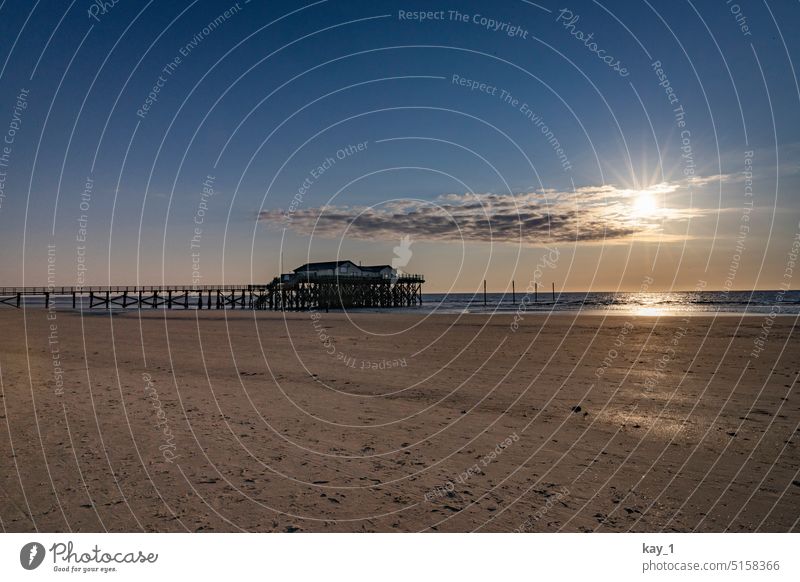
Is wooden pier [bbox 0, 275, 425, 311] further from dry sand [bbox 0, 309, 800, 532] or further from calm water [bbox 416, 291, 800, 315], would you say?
dry sand [bbox 0, 309, 800, 532]

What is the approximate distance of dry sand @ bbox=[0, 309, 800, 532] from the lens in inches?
197

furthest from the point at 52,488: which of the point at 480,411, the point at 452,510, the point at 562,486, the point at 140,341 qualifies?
the point at 140,341

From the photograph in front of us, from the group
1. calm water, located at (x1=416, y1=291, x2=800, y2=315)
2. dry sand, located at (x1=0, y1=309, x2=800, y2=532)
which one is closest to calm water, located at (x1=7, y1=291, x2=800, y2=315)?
calm water, located at (x1=416, y1=291, x2=800, y2=315)

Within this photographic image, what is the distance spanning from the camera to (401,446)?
7.12 metres

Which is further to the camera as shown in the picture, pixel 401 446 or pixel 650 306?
pixel 650 306

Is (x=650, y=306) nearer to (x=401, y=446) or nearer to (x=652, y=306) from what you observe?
(x=652, y=306)

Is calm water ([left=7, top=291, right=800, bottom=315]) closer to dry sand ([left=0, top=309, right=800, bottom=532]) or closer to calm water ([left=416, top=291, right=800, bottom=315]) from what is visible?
calm water ([left=416, top=291, right=800, bottom=315])

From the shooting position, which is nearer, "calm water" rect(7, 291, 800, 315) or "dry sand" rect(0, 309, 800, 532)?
"dry sand" rect(0, 309, 800, 532)

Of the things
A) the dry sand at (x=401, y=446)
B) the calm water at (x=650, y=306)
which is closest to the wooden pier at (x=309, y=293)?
the calm water at (x=650, y=306)

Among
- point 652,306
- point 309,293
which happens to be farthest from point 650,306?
point 309,293

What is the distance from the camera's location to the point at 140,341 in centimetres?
2105

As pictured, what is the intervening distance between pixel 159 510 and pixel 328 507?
1722 millimetres

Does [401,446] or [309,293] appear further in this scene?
[309,293]

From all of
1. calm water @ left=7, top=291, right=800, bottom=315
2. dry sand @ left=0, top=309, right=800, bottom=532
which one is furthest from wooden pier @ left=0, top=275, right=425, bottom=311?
dry sand @ left=0, top=309, right=800, bottom=532
